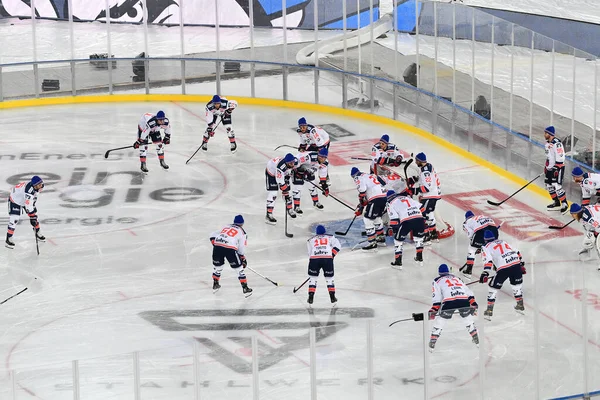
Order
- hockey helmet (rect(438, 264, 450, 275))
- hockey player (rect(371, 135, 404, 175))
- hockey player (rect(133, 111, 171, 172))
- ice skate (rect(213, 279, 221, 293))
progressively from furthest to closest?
hockey player (rect(133, 111, 171, 172))
hockey player (rect(371, 135, 404, 175))
ice skate (rect(213, 279, 221, 293))
hockey helmet (rect(438, 264, 450, 275))

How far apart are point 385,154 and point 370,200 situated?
184cm

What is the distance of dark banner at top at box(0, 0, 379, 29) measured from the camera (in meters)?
23.7

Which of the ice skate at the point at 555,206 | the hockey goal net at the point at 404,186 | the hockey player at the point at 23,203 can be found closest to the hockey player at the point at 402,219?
the hockey goal net at the point at 404,186

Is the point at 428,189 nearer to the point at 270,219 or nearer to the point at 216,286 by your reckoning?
the point at 270,219

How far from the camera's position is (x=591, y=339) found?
1173cm

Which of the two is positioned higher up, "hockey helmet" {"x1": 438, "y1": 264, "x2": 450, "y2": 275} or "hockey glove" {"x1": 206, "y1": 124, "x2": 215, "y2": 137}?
"hockey helmet" {"x1": 438, "y1": 264, "x2": 450, "y2": 275}

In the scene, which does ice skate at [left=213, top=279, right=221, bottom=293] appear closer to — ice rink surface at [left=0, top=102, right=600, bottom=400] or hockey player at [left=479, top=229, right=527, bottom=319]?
ice rink surface at [left=0, top=102, right=600, bottom=400]

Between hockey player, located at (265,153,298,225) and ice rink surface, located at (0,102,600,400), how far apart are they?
0.33m

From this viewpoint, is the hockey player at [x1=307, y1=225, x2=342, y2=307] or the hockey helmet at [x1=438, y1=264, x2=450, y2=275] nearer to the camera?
the hockey helmet at [x1=438, y1=264, x2=450, y2=275]

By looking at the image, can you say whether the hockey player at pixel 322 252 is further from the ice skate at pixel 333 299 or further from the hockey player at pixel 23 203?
the hockey player at pixel 23 203

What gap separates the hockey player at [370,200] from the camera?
16.3m

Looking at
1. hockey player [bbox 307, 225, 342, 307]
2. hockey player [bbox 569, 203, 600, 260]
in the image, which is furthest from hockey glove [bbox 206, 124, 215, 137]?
hockey player [bbox 569, 203, 600, 260]

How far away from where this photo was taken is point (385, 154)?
18.0m

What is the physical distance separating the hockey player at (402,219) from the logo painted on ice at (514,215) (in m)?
2.02
